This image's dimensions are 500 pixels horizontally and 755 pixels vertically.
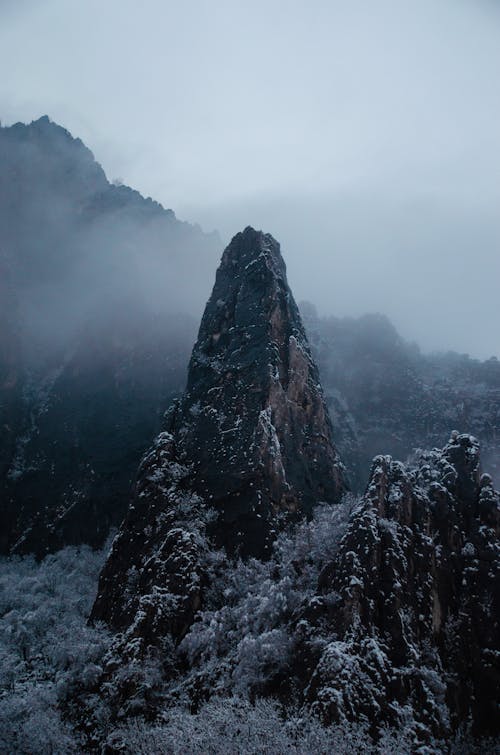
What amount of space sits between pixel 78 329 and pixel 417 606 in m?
98.1

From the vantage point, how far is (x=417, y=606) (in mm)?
37594

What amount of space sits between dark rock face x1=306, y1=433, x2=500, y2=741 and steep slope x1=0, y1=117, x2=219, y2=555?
4805 centimetres

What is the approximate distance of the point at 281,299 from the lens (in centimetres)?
7169

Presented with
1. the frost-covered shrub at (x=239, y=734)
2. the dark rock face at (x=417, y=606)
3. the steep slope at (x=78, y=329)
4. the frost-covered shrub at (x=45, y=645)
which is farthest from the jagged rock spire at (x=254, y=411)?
the steep slope at (x=78, y=329)

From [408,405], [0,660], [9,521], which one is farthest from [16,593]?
[408,405]

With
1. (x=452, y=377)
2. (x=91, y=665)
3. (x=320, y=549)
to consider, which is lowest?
(x=91, y=665)

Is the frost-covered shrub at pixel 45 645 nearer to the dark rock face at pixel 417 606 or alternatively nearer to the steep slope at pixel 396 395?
the dark rock face at pixel 417 606

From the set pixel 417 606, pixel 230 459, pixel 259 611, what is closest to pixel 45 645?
pixel 259 611

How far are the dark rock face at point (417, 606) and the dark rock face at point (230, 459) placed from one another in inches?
498

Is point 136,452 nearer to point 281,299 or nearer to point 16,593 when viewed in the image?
point 16,593

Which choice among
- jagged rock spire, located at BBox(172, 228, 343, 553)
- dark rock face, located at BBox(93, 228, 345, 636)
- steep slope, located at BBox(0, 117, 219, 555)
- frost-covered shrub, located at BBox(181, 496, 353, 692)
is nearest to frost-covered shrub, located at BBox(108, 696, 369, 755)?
frost-covered shrub, located at BBox(181, 496, 353, 692)

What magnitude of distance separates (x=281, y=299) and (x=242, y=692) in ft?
159

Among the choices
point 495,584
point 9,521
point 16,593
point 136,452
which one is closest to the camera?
point 495,584

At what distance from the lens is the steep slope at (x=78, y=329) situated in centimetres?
8375
